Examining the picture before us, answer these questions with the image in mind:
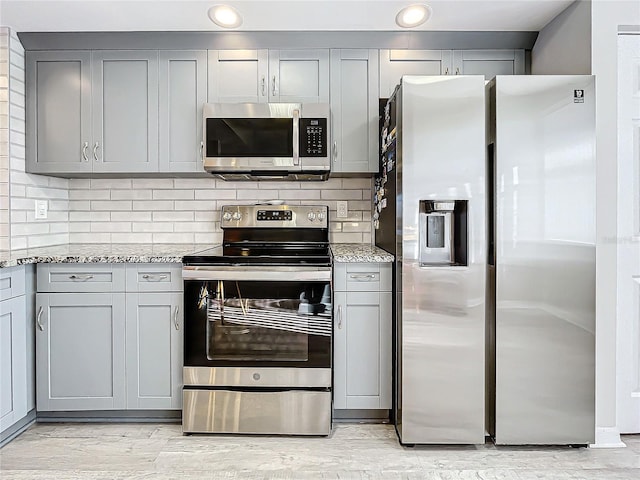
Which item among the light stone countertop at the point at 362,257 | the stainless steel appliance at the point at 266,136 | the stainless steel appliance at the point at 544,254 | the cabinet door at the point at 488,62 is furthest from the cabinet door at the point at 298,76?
the stainless steel appliance at the point at 544,254

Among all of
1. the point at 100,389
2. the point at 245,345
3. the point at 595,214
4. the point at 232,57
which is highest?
the point at 232,57

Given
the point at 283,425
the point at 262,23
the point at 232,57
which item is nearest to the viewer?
the point at 283,425

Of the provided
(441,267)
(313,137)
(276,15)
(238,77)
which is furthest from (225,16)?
(441,267)

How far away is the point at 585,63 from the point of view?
2.38m

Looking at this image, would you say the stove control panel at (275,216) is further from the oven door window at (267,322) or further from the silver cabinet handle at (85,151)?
the silver cabinet handle at (85,151)

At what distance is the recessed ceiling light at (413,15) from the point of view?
2543 millimetres

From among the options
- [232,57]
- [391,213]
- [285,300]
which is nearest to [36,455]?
[285,300]

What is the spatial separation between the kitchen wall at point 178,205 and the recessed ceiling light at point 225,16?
3.23 ft

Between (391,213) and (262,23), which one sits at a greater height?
(262,23)

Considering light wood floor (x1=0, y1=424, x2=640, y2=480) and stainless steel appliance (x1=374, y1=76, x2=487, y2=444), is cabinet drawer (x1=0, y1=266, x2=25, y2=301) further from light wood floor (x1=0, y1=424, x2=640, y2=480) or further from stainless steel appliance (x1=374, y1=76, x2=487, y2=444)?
stainless steel appliance (x1=374, y1=76, x2=487, y2=444)

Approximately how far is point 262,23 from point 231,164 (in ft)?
2.63

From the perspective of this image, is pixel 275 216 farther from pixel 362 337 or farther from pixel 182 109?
pixel 362 337

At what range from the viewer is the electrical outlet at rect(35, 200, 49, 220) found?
9.78 ft

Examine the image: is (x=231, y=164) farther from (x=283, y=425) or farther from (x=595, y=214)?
(x=595, y=214)
